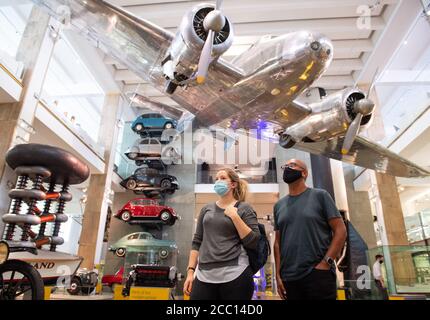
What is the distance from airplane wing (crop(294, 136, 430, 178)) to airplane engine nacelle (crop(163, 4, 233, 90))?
4.02 metres

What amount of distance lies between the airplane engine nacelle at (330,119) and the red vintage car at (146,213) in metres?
5.52

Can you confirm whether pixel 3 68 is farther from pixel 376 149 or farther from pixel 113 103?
pixel 376 149

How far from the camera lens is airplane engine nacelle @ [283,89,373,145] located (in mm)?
6004

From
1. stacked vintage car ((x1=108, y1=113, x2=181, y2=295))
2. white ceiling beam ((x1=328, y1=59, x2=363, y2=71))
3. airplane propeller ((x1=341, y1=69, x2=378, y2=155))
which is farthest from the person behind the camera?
white ceiling beam ((x1=328, y1=59, x2=363, y2=71))

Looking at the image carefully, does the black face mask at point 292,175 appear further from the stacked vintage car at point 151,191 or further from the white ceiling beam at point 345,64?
the white ceiling beam at point 345,64

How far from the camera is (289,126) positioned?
690cm

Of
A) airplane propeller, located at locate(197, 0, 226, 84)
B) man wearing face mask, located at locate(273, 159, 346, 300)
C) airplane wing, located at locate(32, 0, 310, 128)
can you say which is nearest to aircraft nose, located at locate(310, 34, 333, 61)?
airplane wing, located at locate(32, 0, 310, 128)

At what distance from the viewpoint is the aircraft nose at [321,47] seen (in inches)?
186

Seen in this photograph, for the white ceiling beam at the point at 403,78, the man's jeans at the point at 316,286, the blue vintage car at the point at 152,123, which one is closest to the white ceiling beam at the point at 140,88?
the blue vintage car at the point at 152,123

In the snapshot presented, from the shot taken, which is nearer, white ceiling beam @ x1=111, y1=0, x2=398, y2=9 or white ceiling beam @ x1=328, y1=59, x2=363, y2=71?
white ceiling beam @ x1=111, y1=0, x2=398, y2=9

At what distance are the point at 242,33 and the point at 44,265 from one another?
7.56 m

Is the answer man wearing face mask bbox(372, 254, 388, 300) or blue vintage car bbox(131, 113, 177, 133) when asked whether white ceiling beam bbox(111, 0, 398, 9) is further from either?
man wearing face mask bbox(372, 254, 388, 300)

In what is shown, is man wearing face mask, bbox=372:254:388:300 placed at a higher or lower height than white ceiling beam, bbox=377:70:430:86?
lower
